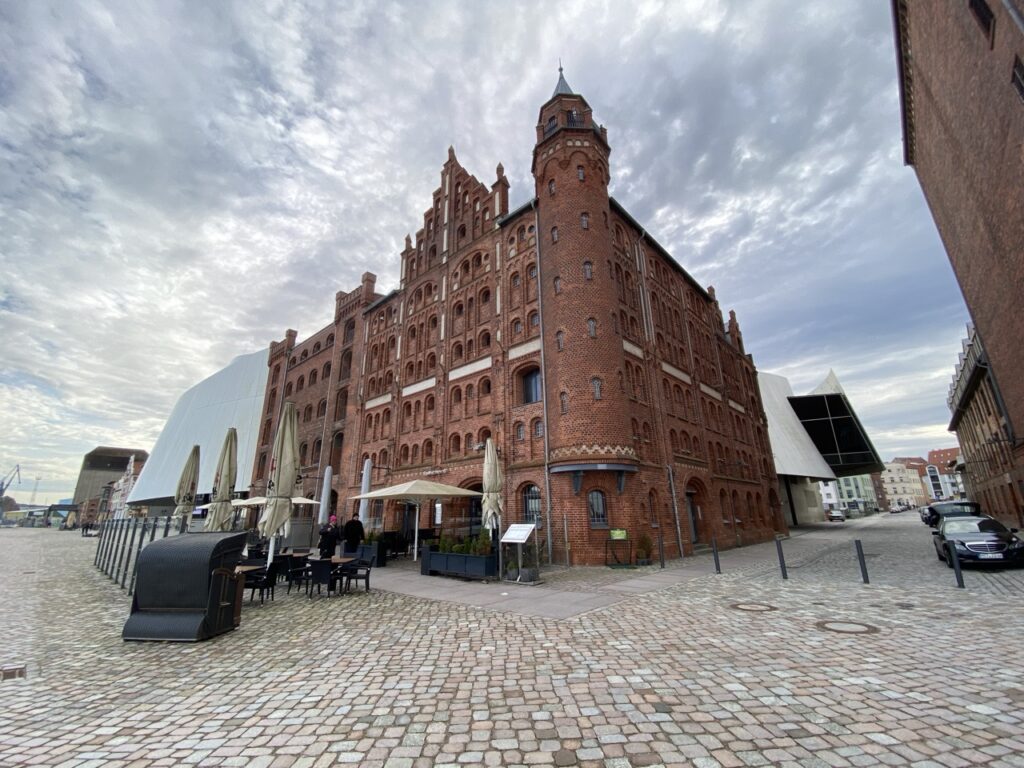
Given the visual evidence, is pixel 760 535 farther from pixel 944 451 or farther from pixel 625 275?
pixel 944 451

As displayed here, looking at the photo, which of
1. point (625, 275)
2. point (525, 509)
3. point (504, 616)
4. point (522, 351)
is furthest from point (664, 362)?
point (504, 616)

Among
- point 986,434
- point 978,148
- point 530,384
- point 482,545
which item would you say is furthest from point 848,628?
point 986,434

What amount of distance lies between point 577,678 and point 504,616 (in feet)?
12.2

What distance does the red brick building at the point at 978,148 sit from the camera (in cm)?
1235

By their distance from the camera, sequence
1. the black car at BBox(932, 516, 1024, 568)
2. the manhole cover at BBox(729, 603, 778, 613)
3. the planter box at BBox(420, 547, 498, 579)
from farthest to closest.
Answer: the planter box at BBox(420, 547, 498, 579)
the black car at BBox(932, 516, 1024, 568)
the manhole cover at BBox(729, 603, 778, 613)

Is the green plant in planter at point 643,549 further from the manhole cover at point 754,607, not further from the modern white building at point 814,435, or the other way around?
the modern white building at point 814,435

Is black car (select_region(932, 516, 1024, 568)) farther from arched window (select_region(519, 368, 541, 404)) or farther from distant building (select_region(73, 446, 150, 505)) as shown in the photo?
distant building (select_region(73, 446, 150, 505))

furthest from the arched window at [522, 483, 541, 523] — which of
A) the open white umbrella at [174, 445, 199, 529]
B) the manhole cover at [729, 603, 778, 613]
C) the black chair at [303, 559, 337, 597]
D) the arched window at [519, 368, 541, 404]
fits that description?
the open white umbrella at [174, 445, 199, 529]

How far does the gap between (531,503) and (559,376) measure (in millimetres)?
5695

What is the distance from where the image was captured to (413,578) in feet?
45.3

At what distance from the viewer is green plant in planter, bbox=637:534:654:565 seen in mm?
16277

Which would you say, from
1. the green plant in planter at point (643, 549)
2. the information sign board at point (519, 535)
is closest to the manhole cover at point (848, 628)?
the information sign board at point (519, 535)

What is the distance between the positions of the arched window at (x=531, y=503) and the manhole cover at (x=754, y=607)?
404 inches

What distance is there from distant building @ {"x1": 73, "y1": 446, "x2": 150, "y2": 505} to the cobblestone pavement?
139741 millimetres
